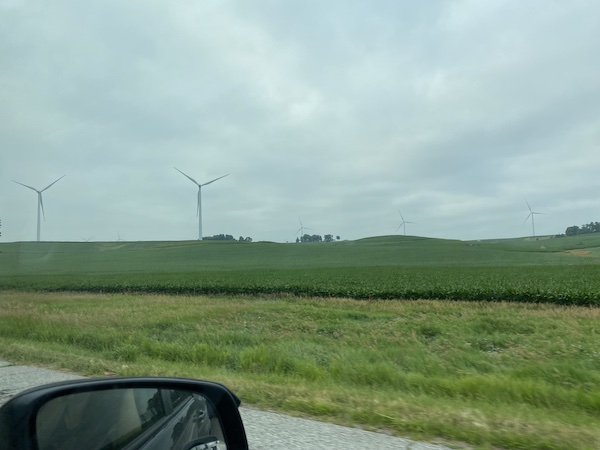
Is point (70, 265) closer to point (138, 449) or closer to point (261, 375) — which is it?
point (261, 375)

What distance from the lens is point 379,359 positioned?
961 centimetres

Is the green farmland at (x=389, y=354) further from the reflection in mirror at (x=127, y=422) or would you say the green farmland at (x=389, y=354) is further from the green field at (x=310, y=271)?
the reflection in mirror at (x=127, y=422)

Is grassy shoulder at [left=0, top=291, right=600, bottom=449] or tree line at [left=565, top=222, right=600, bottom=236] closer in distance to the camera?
grassy shoulder at [left=0, top=291, right=600, bottom=449]

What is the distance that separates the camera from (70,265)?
202 ft

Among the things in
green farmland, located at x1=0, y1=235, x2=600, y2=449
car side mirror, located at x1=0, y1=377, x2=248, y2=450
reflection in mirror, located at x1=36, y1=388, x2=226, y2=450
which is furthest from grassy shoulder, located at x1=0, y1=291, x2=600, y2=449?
reflection in mirror, located at x1=36, y1=388, x2=226, y2=450

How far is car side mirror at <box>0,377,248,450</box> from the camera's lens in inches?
66.4

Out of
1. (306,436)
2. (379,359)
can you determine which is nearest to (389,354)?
(379,359)

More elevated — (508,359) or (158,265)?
(158,265)

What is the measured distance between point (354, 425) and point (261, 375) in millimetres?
3320

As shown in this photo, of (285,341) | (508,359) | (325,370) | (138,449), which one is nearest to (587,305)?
(508,359)

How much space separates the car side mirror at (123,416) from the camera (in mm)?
1688

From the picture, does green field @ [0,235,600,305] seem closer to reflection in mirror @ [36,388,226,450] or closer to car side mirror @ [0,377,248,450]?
car side mirror @ [0,377,248,450]

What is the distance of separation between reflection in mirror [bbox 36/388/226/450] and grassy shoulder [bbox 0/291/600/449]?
10.0 feet

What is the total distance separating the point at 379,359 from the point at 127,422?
8031 mm
